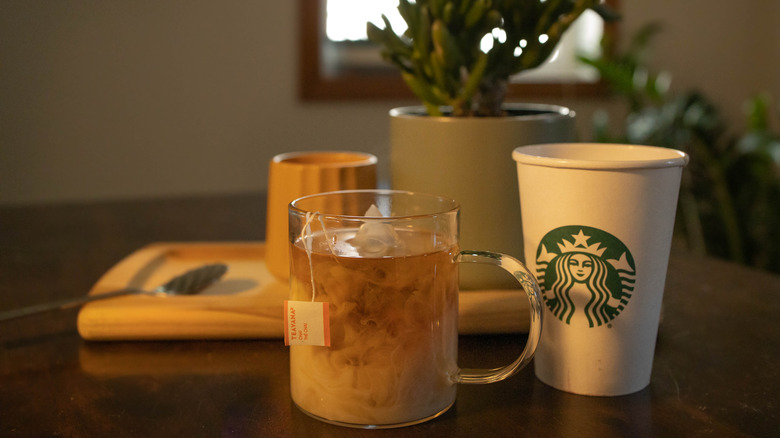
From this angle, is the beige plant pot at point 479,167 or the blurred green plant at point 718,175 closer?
the beige plant pot at point 479,167

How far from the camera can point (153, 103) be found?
8.57ft

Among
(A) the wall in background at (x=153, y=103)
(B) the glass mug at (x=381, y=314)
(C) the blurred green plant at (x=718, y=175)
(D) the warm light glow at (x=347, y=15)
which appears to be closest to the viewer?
(B) the glass mug at (x=381, y=314)

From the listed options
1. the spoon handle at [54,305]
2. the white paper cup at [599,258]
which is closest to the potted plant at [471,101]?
the white paper cup at [599,258]

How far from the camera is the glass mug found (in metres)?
0.49

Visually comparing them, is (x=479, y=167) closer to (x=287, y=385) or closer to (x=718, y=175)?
(x=287, y=385)

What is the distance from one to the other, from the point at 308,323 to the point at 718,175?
2.20 metres

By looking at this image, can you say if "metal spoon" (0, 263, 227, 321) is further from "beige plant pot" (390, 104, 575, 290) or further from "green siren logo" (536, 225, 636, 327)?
"green siren logo" (536, 225, 636, 327)

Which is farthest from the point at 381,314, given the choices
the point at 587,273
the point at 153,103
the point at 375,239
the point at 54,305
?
the point at 153,103

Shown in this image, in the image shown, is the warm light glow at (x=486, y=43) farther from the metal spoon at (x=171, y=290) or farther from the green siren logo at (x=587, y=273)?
the metal spoon at (x=171, y=290)

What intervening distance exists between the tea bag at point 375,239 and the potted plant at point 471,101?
0.22 m

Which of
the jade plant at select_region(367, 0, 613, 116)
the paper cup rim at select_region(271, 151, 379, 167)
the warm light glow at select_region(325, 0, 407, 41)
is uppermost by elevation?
the warm light glow at select_region(325, 0, 407, 41)

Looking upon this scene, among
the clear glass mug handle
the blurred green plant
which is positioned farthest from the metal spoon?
the blurred green plant

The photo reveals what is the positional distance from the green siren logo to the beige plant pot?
0.14 meters

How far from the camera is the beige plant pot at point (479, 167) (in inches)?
27.0
